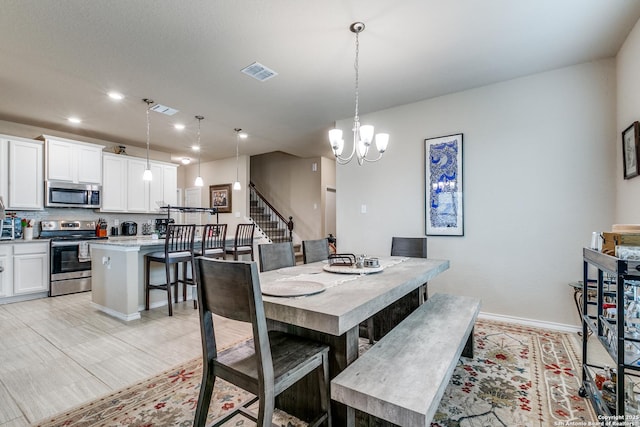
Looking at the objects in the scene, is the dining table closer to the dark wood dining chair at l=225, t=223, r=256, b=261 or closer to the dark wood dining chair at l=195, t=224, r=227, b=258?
the dark wood dining chair at l=195, t=224, r=227, b=258

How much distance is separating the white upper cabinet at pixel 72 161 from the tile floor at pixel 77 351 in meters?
2.11

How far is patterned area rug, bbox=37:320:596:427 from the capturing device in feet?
5.49

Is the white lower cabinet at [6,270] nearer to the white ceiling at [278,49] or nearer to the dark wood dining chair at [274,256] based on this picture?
the white ceiling at [278,49]

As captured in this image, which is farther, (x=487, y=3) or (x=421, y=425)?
(x=487, y=3)

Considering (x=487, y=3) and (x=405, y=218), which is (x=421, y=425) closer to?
(x=487, y=3)

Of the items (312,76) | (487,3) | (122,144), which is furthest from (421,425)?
(122,144)

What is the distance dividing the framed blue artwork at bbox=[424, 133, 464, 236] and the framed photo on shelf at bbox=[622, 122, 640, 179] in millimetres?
1371

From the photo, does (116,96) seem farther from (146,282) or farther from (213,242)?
(146,282)

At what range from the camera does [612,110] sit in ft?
9.30

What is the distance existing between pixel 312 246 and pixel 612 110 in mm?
3136

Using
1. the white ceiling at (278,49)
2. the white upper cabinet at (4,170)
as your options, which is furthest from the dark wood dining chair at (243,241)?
the white upper cabinet at (4,170)

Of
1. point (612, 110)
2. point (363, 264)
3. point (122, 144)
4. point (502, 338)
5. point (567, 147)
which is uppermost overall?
point (122, 144)

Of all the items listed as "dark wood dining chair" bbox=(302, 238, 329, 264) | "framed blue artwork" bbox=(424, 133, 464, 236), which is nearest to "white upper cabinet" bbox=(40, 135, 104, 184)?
"dark wood dining chair" bbox=(302, 238, 329, 264)

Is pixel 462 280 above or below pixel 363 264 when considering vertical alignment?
below
